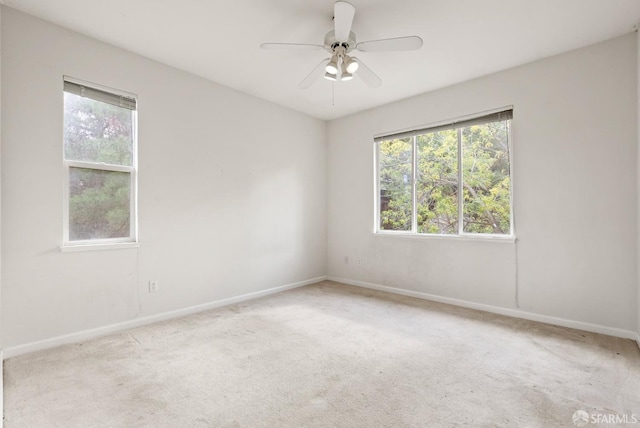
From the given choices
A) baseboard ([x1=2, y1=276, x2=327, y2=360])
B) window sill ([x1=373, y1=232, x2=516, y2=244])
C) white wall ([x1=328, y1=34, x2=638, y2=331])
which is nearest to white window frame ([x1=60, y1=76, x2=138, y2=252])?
baseboard ([x1=2, y1=276, x2=327, y2=360])

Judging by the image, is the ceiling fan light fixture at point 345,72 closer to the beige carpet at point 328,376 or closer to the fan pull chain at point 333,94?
the fan pull chain at point 333,94

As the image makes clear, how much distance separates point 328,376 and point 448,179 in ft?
9.27

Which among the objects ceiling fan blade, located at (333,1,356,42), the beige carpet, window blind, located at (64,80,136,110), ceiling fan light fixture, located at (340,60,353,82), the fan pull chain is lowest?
the beige carpet

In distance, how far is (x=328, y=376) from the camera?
2.13 m

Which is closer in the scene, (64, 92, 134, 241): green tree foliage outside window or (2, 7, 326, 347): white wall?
(2, 7, 326, 347): white wall

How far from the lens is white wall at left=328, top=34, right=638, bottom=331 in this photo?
9.00 feet

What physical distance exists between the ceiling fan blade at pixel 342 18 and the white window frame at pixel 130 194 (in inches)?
82.6

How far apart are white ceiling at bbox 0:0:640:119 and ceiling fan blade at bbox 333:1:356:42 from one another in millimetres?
238

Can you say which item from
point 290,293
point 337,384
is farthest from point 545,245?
point 290,293

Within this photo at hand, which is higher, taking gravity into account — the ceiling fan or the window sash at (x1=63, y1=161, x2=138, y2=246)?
the ceiling fan

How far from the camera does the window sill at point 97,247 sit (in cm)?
263

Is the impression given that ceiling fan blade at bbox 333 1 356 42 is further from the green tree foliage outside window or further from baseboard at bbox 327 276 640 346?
baseboard at bbox 327 276 640 346

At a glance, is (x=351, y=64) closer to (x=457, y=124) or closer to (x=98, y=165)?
(x=457, y=124)

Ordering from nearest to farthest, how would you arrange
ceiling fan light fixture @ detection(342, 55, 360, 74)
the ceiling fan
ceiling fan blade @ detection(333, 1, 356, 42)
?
ceiling fan blade @ detection(333, 1, 356, 42) < the ceiling fan < ceiling fan light fixture @ detection(342, 55, 360, 74)
